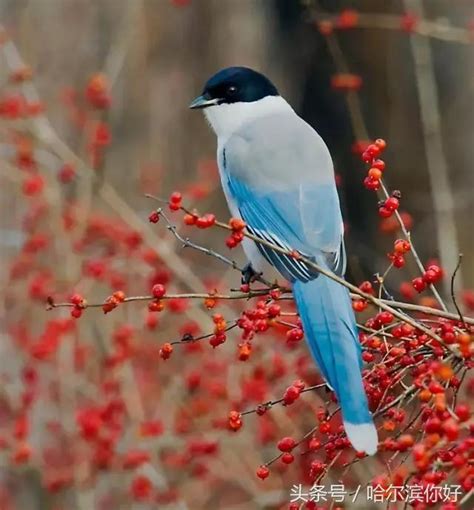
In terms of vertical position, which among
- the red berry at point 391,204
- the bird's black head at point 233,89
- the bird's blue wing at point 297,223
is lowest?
the bird's blue wing at point 297,223

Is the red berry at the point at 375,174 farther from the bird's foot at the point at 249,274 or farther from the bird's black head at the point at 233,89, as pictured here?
the bird's black head at the point at 233,89

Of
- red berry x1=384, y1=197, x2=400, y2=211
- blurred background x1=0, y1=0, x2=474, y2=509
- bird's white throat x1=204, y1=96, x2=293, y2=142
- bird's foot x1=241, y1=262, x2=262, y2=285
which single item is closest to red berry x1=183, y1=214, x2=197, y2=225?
red berry x1=384, y1=197, x2=400, y2=211

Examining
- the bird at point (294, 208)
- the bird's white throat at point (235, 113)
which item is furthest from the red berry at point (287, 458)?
the bird's white throat at point (235, 113)

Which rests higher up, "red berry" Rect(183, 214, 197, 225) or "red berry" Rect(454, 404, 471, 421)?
"red berry" Rect(183, 214, 197, 225)

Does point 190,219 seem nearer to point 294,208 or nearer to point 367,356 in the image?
point 367,356

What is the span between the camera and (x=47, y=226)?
5250 millimetres

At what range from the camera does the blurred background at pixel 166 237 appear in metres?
4.22

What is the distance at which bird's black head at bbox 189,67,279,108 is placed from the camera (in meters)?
3.78

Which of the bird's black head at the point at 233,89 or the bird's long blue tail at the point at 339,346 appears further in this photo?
the bird's black head at the point at 233,89

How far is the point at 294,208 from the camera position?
3.12m

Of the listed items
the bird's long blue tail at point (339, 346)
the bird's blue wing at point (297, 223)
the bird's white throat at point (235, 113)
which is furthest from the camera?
the bird's white throat at point (235, 113)

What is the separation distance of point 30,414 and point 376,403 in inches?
99.3

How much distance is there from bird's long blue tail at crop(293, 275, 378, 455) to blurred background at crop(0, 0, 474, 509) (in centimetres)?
76

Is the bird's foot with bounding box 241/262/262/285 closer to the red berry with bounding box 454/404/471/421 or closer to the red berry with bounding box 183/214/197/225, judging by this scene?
the red berry with bounding box 183/214/197/225
